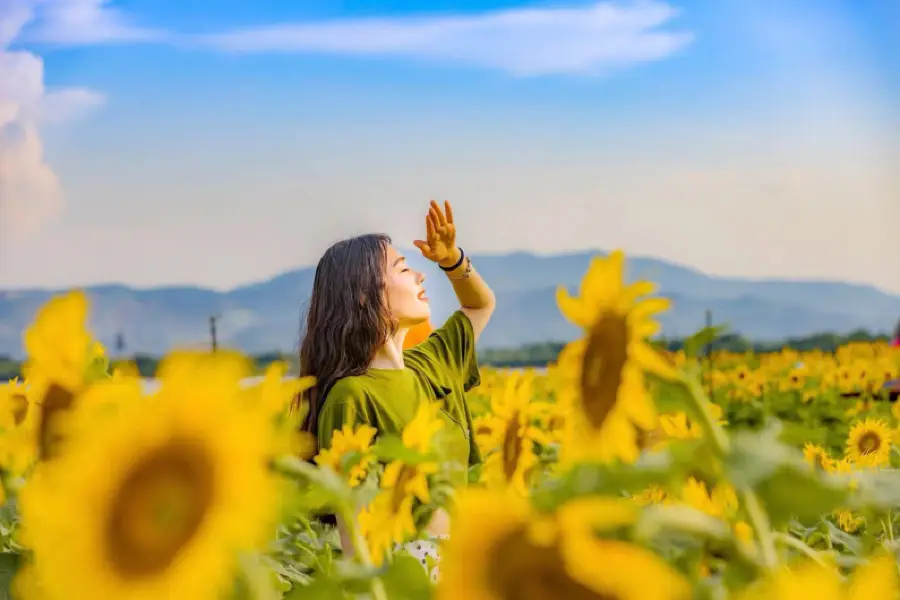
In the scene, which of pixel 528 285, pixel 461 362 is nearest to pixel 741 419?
pixel 461 362

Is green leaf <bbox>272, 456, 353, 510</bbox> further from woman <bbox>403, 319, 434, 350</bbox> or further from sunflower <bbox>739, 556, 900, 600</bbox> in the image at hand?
woman <bbox>403, 319, 434, 350</bbox>

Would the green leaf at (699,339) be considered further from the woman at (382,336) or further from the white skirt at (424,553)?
the woman at (382,336)

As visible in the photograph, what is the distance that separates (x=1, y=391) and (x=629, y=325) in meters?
0.35

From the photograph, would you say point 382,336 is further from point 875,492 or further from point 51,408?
point 875,492

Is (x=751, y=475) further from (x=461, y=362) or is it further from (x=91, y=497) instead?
(x=461, y=362)

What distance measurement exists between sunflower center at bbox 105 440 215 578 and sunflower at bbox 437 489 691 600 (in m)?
0.08

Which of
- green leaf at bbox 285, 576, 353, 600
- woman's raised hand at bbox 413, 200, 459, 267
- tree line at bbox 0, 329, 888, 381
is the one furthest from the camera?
tree line at bbox 0, 329, 888, 381

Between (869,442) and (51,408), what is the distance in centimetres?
180

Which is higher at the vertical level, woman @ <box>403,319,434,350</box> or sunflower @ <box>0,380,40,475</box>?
sunflower @ <box>0,380,40,475</box>

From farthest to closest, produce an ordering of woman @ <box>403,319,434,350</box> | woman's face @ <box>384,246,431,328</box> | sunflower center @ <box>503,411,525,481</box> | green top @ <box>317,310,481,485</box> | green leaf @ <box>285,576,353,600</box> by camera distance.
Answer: woman @ <box>403,319,434,350</box>, woman's face @ <box>384,246,431,328</box>, green top @ <box>317,310,481,485</box>, sunflower center @ <box>503,411,525,481</box>, green leaf @ <box>285,576,353,600</box>

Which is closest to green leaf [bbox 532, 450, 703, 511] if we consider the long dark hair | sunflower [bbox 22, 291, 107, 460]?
sunflower [bbox 22, 291, 107, 460]

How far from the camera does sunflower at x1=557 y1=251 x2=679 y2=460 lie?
41cm

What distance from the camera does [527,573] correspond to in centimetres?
27

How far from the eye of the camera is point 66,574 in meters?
0.31
